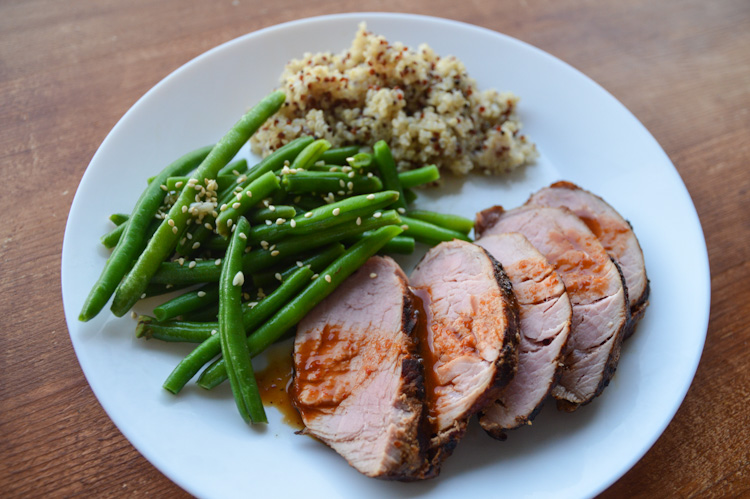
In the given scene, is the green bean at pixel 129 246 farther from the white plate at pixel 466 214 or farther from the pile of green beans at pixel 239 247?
the white plate at pixel 466 214

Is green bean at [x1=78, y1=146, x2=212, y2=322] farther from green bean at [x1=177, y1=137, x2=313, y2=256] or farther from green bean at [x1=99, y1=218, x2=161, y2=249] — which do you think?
green bean at [x1=177, y1=137, x2=313, y2=256]

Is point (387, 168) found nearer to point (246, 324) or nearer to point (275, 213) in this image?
point (275, 213)

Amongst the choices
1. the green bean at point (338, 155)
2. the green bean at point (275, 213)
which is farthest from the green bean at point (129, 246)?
the green bean at point (338, 155)

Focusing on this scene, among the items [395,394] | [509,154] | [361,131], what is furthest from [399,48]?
[395,394]

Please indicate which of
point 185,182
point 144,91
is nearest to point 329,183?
point 185,182

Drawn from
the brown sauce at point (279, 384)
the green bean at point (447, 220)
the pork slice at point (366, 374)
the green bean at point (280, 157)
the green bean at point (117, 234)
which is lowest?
the brown sauce at point (279, 384)
